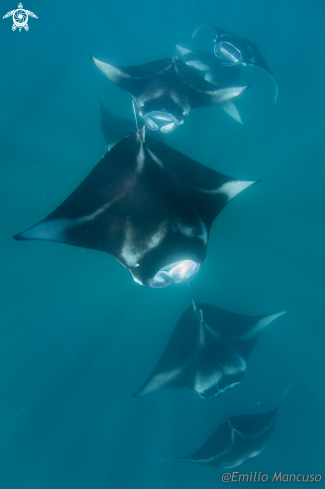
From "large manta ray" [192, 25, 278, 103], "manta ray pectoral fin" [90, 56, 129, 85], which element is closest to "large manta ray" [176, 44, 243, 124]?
"large manta ray" [192, 25, 278, 103]

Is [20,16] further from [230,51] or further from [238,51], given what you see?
[238,51]

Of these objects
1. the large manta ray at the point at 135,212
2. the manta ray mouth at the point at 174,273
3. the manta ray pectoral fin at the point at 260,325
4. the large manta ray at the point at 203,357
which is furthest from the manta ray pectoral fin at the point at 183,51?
the manta ray pectoral fin at the point at 260,325

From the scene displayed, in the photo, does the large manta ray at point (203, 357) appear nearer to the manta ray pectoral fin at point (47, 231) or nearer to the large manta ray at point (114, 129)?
the manta ray pectoral fin at point (47, 231)

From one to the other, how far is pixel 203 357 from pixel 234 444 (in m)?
1.18

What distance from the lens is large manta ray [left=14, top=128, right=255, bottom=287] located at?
6.73ft

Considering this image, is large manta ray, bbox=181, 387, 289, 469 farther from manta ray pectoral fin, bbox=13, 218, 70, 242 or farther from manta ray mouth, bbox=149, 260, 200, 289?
manta ray pectoral fin, bbox=13, 218, 70, 242

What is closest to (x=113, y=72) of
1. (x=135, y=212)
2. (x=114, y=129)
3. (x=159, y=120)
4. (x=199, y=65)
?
(x=114, y=129)

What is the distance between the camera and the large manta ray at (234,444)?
335cm

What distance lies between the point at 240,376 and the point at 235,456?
0.97 metres

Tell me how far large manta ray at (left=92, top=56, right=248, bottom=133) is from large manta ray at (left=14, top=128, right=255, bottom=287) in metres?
1.71

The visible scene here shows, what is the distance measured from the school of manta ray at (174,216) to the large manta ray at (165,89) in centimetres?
1

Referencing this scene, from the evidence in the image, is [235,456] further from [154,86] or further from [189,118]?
[189,118]

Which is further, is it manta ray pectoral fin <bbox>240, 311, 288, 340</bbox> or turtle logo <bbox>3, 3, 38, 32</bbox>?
turtle logo <bbox>3, 3, 38, 32</bbox>

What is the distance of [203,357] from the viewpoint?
125 inches
